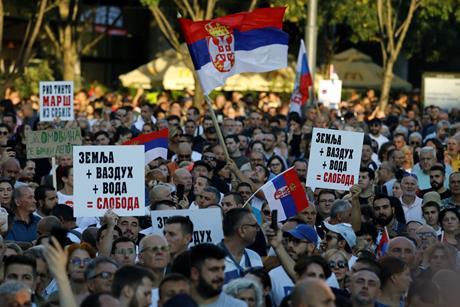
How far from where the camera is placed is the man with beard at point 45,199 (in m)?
14.9

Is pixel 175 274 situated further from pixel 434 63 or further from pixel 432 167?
pixel 434 63

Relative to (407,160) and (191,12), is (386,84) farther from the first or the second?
→ (407,160)

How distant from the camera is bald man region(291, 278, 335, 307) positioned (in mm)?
8352

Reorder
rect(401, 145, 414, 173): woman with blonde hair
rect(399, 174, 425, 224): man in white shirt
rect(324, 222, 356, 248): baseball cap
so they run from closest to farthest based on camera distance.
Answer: rect(324, 222, 356, 248): baseball cap, rect(399, 174, 425, 224): man in white shirt, rect(401, 145, 414, 173): woman with blonde hair

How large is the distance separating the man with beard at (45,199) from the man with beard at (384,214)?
312cm

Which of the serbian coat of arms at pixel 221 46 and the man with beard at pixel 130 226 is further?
the serbian coat of arms at pixel 221 46

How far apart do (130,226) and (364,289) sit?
149 inches

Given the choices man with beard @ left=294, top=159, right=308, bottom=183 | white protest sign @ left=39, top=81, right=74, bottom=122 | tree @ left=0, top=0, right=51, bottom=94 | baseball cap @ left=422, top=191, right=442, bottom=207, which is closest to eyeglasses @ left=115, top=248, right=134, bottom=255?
baseball cap @ left=422, top=191, right=442, bottom=207

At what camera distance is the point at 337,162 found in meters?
16.5

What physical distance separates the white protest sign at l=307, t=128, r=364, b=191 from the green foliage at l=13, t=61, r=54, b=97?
22.7m

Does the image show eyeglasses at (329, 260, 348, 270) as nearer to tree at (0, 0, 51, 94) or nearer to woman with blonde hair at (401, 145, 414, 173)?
woman with blonde hair at (401, 145, 414, 173)

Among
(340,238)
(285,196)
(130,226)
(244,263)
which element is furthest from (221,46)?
(244,263)

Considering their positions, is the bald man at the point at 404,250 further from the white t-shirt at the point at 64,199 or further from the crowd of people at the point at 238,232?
the white t-shirt at the point at 64,199

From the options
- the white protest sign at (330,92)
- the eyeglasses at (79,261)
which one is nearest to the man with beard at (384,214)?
the eyeglasses at (79,261)
